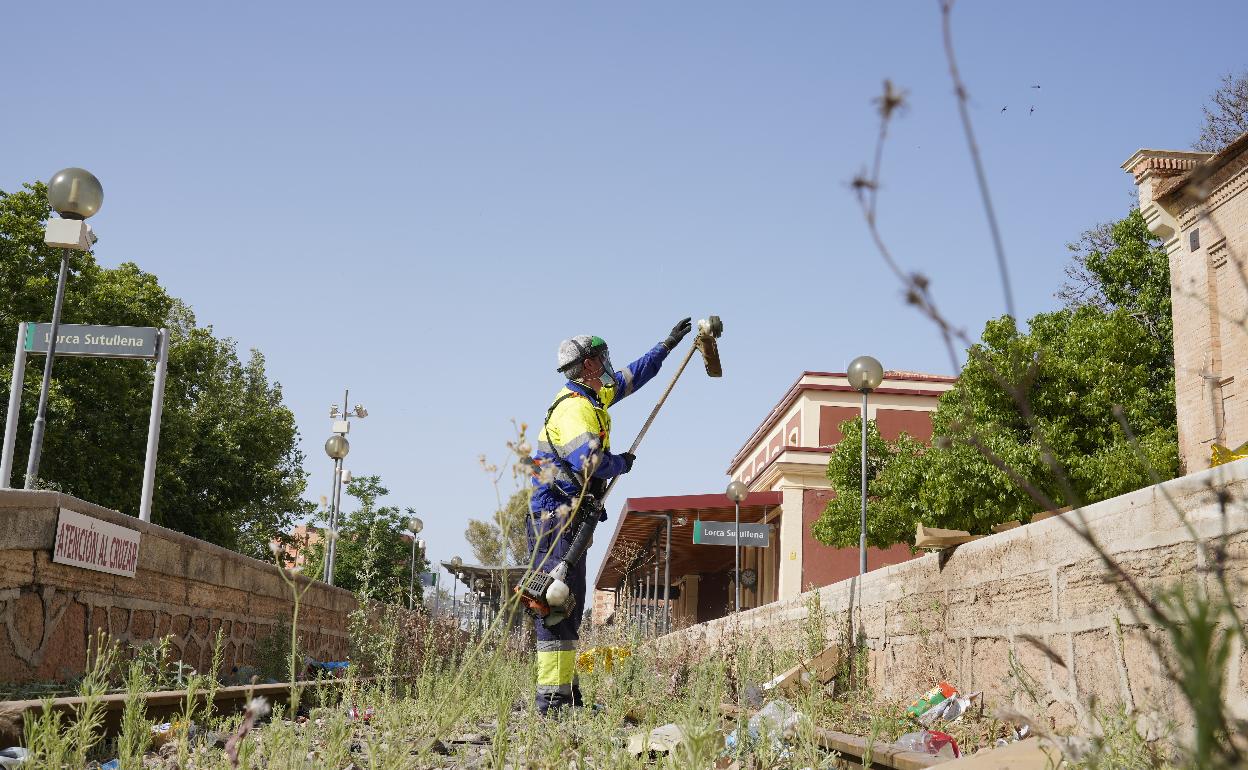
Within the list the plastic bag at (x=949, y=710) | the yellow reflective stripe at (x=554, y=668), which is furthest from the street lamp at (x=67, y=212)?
the plastic bag at (x=949, y=710)

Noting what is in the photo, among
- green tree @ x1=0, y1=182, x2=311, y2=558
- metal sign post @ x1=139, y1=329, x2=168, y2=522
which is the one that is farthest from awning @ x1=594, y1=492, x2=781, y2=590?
metal sign post @ x1=139, y1=329, x2=168, y2=522

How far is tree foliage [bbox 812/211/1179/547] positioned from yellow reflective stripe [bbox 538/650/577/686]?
1769 centimetres

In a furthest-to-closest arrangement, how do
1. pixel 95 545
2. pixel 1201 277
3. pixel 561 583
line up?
pixel 1201 277, pixel 561 583, pixel 95 545

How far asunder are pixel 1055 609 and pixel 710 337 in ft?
9.94

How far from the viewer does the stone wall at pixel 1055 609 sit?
382 centimetres

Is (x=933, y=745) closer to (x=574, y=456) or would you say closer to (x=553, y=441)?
(x=574, y=456)

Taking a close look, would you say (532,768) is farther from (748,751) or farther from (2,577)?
(2,577)

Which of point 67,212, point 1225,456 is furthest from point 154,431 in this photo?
point 1225,456

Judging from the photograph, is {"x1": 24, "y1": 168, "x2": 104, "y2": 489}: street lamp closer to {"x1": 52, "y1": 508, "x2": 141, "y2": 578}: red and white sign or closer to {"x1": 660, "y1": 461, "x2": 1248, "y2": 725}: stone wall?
{"x1": 52, "y1": 508, "x2": 141, "y2": 578}: red and white sign

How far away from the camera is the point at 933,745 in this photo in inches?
181

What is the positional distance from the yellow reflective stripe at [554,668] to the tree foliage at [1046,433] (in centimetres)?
1769

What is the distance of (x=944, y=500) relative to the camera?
25.0 m

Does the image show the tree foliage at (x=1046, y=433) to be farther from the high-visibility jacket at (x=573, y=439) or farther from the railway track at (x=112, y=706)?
the railway track at (x=112, y=706)

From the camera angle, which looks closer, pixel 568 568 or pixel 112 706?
pixel 112 706
